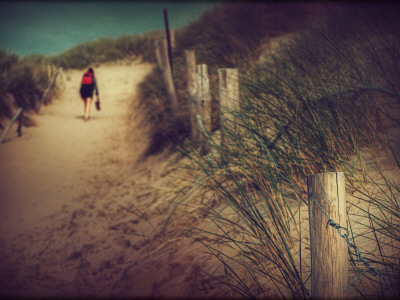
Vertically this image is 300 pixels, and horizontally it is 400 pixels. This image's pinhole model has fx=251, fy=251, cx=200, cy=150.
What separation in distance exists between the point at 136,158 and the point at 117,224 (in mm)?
2952

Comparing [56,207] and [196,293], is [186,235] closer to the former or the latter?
[196,293]

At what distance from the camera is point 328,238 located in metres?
1.00

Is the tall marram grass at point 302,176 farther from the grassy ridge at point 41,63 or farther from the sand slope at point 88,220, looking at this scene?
the grassy ridge at point 41,63

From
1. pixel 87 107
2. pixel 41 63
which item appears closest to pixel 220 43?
pixel 87 107

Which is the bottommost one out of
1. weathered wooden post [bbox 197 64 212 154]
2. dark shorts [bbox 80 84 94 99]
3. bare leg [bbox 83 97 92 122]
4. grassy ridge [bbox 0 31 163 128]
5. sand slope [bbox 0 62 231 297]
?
sand slope [bbox 0 62 231 297]

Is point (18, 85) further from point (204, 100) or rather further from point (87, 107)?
point (204, 100)

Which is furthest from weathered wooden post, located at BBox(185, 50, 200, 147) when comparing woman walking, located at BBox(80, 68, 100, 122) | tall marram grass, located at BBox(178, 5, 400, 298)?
woman walking, located at BBox(80, 68, 100, 122)

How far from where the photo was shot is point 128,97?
11.4 m

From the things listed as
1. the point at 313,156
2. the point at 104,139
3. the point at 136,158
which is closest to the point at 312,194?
the point at 313,156

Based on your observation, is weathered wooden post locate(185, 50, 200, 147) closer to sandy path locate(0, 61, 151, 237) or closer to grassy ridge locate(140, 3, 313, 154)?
grassy ridge locate(140, 3, 313, 154)

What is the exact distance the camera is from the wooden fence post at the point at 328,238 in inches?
37.3

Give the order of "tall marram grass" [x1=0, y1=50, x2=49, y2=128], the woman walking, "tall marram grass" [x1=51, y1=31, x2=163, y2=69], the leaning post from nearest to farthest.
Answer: the leaning post → "tall marram grass" [x1=0, y1=50, x2=49, y2=128] → the woman walking → "tall marram grass" [x1=51, y1=31, x2=163, y2=69]

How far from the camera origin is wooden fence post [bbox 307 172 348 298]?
0.95 m

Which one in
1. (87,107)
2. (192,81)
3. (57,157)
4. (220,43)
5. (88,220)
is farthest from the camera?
(87,107)
